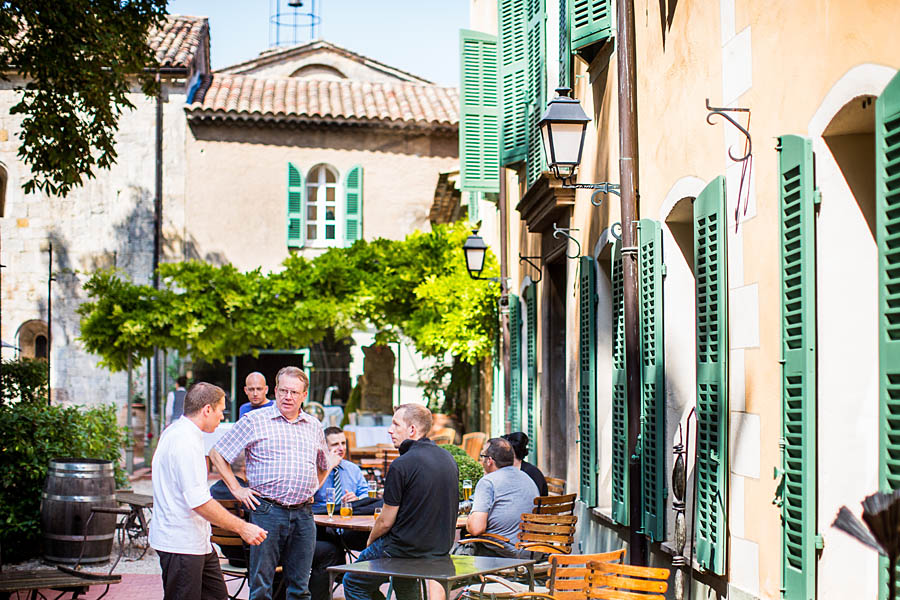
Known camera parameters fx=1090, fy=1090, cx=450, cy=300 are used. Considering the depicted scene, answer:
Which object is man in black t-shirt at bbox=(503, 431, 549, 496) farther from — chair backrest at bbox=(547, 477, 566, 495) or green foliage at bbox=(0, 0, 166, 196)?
green foliage at bbox=(0, 0, 166, 196)

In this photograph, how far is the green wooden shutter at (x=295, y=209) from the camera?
25.5 meters

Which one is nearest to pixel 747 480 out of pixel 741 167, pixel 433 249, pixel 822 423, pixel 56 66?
pixel 822 423

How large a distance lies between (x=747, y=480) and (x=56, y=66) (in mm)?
7567

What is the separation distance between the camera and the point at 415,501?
6105 millimetres

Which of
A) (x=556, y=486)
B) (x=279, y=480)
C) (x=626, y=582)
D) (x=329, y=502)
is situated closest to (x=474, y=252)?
(x=556, y=486)

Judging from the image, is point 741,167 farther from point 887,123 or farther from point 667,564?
point 667,564

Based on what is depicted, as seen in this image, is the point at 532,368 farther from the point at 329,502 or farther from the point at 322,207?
the point at 322,207

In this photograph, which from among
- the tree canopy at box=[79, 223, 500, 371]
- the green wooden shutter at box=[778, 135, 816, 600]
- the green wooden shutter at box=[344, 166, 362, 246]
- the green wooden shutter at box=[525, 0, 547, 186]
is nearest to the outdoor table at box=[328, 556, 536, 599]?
the green wooden shutter at box=[778, 135, 816, 600]

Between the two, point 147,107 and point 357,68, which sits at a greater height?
point 357,68

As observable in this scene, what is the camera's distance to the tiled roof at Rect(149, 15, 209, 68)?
2423cm

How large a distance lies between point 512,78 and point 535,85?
1.49 meters

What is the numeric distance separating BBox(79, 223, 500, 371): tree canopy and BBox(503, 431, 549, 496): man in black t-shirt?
28.4 feet

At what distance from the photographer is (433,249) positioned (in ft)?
60.5

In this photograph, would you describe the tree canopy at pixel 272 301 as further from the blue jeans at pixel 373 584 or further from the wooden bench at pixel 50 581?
the blue jeans at pixel 373 584
